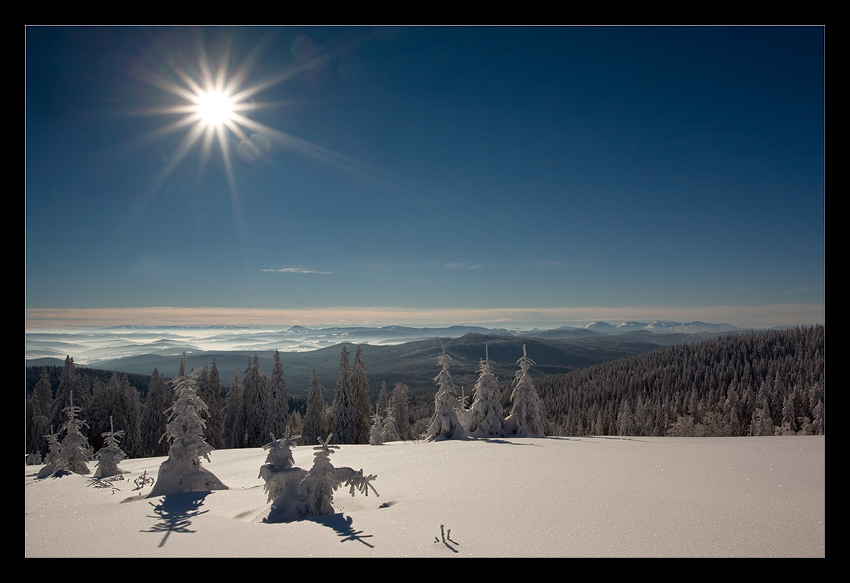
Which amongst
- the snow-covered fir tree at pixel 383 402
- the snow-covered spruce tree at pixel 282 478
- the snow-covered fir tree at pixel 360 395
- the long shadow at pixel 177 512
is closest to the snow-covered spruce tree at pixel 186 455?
the long shadow at pixel 177 512

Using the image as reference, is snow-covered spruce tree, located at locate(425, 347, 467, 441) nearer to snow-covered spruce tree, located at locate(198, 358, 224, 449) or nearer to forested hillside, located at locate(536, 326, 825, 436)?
snow-covered spruce tree, located at locate(198, 358, 224, 449)

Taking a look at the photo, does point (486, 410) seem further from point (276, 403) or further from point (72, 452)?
point (276, 403)

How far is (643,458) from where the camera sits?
37.8 ft

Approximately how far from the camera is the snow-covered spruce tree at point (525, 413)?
24.3m

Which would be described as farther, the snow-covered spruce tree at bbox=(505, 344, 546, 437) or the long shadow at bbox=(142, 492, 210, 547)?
the snow-covered spruce tree at bbox=(505, 344, 546, 437)

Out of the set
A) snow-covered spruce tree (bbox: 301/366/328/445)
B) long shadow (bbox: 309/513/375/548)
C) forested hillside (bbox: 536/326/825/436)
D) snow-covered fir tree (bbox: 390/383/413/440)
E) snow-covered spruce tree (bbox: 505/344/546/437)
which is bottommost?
forested hillside (bbox: 536/326/825/436)

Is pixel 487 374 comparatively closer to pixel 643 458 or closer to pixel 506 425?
pixel 506 425

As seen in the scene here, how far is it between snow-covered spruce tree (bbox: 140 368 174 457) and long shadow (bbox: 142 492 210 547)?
129 feet

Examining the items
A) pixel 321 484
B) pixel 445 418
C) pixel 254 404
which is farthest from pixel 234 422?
pixel 321 484

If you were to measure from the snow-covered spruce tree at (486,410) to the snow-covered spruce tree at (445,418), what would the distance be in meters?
1.76

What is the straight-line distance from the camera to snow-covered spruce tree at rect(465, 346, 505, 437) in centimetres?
2422

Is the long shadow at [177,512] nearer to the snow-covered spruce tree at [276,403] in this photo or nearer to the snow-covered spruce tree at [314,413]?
the snow-covered spruce tree at [276,403]

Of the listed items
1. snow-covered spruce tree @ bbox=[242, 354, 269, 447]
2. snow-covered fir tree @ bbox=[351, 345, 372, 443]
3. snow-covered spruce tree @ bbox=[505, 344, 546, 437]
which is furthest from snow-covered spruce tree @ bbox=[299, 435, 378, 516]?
snow-covered spruce tree @ bbox=[242, 354, 269, 447]
